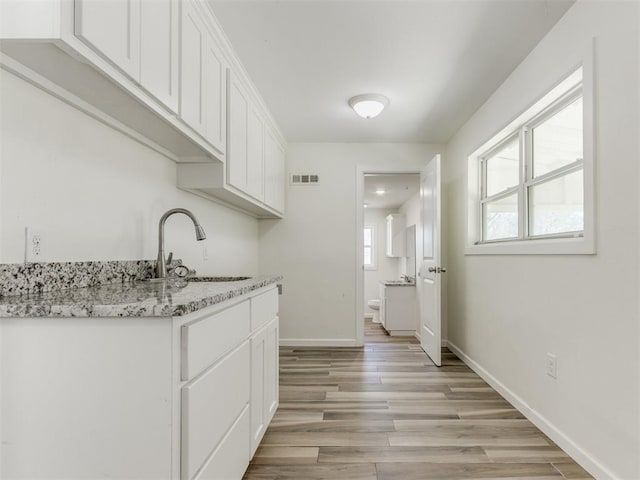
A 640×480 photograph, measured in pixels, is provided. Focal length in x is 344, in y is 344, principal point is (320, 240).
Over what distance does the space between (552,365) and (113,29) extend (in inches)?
102

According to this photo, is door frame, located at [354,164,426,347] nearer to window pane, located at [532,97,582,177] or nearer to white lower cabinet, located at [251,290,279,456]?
window pane, located at [532,97,582,177]

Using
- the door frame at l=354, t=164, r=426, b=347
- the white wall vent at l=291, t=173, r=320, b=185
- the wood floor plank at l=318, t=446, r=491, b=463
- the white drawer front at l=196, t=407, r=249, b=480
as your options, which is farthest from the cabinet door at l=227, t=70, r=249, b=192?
the door frame at l=354, t=164, r=426, b=347

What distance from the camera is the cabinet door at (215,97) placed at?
1827 millimetres

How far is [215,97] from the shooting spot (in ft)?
6.39

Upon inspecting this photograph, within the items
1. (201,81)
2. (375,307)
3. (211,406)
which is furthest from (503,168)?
(375,307)

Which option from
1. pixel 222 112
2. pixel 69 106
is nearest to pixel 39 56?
pixel 69 106

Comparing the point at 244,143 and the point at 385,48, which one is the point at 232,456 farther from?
the point at 385,48

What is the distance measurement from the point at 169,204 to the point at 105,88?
892 millimetres

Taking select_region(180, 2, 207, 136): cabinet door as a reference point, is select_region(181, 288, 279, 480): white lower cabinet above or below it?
below

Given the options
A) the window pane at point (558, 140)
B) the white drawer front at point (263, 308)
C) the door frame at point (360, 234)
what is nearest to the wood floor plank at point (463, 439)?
the white drawer front at point (263, 308)

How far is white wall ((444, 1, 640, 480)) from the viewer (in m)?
1.47

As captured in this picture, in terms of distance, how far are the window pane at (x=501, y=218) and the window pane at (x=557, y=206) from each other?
0.22 m

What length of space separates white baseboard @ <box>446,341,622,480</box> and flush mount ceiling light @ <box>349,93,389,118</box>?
2383 mm

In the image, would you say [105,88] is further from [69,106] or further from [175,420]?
[175,420]
